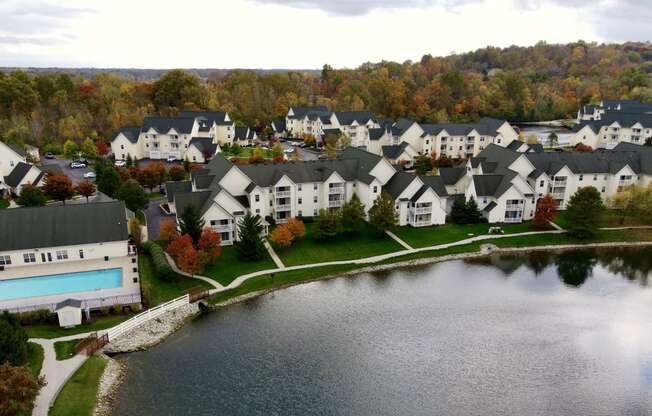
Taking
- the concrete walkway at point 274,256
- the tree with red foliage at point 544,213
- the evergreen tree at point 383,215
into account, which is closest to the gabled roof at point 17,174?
the concrete walkway at point 274,256

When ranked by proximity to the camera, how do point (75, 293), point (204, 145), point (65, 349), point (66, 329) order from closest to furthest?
point (65, 349)
point (66, 329)
point (75, 293)
point (204, 145)

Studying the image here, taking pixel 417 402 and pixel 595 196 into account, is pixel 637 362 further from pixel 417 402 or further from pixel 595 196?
pixel 595 196

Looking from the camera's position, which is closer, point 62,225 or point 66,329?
point 66,329

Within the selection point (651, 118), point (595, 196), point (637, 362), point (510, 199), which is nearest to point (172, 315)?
point (637, 362)

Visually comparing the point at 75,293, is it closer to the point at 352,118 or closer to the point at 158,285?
the point at 158,285

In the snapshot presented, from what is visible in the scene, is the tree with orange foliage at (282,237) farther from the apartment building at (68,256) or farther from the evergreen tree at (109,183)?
the evergreen tree at (109,183)

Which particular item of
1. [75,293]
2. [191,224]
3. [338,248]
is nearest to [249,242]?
[191,224]

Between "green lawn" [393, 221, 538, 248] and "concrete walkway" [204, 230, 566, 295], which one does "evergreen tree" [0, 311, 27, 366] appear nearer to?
"concrete walkway" [204, 230, 566, 295]
